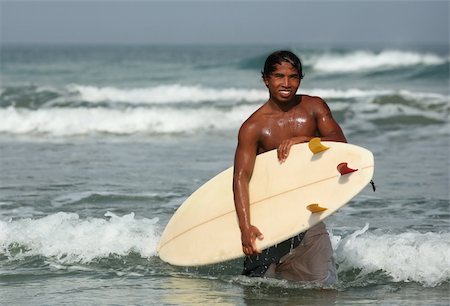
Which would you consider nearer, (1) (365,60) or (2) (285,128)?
Answer: (2) (285,128)

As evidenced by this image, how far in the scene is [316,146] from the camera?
4637 mm

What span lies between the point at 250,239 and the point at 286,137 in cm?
60

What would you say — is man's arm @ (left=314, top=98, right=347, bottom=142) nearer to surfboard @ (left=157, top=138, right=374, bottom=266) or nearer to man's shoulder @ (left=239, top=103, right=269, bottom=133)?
surfboard @ (left=157, top=138, right=374, bottom=266)

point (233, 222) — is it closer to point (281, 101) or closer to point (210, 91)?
point (281, 101)

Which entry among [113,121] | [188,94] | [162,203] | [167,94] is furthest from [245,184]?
[167,94]

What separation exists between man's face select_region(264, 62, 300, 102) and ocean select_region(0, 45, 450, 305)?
1153 mm

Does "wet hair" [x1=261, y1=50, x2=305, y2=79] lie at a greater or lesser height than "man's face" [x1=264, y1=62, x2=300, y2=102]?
greater

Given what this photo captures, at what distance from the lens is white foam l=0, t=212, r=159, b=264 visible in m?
5.98

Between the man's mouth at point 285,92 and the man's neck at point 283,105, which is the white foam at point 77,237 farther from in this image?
the man's mouth at point 285,92

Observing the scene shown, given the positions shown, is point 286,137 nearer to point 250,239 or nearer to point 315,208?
point 315,208

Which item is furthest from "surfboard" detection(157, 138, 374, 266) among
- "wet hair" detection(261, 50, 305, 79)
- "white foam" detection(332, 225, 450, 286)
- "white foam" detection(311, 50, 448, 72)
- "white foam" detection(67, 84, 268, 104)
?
"white foam" detection(311, 50, 448, 72)

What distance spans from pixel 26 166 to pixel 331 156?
20.2 feet

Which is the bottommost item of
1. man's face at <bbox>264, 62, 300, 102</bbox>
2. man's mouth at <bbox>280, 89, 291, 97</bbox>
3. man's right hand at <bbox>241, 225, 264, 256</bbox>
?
man's right hand at <bbox>241, 225, 264, 256</bbox>

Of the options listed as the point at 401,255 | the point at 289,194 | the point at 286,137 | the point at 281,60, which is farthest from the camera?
the point at 401,255
